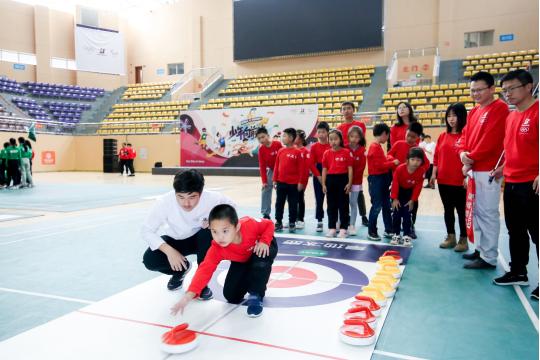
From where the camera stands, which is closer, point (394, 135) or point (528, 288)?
point (528, 288)

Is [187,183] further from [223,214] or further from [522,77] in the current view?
[522,77]

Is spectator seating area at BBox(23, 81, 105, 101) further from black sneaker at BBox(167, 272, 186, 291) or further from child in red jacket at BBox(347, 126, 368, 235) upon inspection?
black sneaker at BBox(167, 272, 186, 291)

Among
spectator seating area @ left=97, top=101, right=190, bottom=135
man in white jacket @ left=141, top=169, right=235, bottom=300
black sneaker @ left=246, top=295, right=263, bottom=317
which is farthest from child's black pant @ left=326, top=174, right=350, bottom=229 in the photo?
spectator seating area @ left=97, top=101, right=190, bottom=135

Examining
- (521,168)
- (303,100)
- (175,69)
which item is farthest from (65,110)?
(521,168)

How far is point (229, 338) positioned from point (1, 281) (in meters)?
2.24

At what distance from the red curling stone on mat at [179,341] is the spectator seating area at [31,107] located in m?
23.8

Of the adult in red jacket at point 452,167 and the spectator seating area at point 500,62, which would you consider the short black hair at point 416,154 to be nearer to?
the adult in red jacket at point 452,167

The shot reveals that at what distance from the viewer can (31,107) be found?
22562mm

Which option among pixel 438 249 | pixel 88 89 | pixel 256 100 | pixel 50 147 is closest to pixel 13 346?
pixel 438 249

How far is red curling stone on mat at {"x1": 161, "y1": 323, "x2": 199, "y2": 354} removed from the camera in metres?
2.16

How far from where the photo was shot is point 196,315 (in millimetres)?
2756

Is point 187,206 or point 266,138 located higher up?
point 266,138

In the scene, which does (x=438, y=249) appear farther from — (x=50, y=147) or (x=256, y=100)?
(x=50, y=147)

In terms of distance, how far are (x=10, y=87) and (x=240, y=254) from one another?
2523 cm
